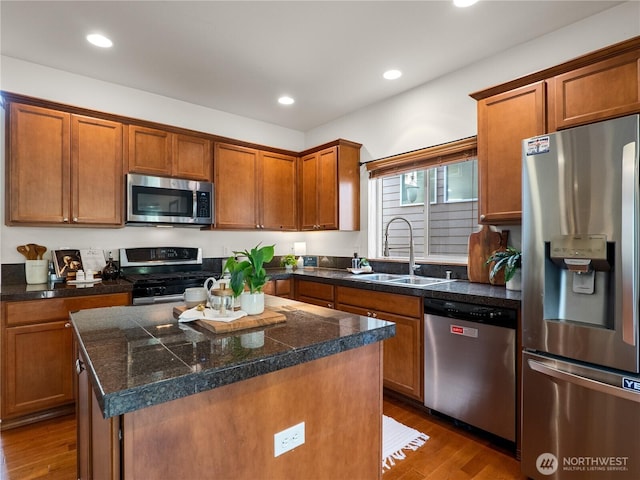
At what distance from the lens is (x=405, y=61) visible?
2.88 metres

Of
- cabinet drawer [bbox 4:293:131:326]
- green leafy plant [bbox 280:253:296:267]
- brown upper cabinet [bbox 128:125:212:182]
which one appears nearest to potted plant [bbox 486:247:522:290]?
green leafy plant [bbox 280:253:296:267]

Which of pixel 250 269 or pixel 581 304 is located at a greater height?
pixel 250 269

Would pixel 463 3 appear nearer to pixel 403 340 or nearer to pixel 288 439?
pixel 403 340

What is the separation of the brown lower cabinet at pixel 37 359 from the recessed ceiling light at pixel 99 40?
191 centimetres

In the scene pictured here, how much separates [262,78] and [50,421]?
128 inches

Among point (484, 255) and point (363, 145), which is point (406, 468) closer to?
point (484, 255)

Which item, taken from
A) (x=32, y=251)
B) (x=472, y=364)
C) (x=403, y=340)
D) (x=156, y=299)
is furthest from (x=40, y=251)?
(x=472, y=364)

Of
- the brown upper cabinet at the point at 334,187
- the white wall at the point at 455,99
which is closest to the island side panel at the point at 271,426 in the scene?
the white wall at the point at 455,99

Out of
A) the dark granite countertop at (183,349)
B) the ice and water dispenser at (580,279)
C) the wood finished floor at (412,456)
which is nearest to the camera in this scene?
the dark granite countertop at (183,349)

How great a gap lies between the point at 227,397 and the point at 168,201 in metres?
2.66

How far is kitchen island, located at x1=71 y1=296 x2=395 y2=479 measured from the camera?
88 cm

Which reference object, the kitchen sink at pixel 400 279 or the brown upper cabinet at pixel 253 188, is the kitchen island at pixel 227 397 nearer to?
the kitchen sink at pixel 400 279

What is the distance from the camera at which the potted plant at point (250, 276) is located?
1.41m

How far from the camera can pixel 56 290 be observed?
8.15ft
